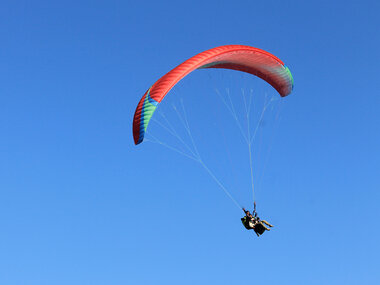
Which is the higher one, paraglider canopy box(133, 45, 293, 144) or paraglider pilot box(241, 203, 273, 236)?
paraglider canopy box(133, 45, 293, 144)

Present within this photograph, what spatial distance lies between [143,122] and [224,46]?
19.8 feet

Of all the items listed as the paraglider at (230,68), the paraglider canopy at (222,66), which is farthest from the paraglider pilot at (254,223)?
the paraglider canopy at (222,66)

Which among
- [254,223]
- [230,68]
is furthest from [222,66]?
[254,223]

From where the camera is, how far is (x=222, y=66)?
102 feet

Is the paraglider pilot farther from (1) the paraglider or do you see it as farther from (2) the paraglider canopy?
(2) the paraglider canopy

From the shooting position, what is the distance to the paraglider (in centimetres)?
2603

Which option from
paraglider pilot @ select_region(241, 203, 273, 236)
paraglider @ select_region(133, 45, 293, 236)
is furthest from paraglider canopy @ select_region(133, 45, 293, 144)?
paraglider pilot @ select_region(241, 203, 273, 236)

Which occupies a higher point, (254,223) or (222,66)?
(222,66)

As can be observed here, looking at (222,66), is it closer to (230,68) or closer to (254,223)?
(230,68)

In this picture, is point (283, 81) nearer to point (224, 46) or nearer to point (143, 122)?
point (224, 46)

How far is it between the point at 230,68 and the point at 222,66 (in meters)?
0.76

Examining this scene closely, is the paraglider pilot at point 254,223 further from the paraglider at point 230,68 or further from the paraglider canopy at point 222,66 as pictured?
the paraglider canopy at point 222,66

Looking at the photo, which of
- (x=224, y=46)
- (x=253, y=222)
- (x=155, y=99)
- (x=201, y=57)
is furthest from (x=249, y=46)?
(x=253, y=222)

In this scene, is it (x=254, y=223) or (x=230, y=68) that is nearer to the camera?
(x=254, y=223)
